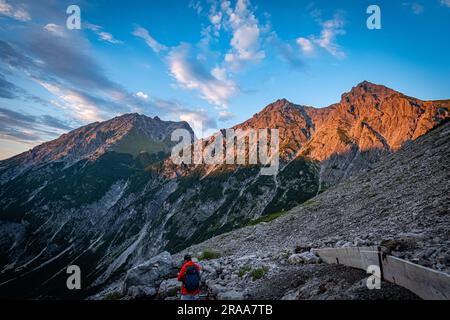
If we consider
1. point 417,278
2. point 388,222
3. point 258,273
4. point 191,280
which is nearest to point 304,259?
point 258,273

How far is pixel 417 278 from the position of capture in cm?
892

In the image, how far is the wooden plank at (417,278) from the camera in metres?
7.81

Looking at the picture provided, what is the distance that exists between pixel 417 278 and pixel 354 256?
4539 millimetres

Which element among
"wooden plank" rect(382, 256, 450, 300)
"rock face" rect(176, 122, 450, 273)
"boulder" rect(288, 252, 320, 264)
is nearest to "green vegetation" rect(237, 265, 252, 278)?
"boulder" rect(288, 252, 320, 264)

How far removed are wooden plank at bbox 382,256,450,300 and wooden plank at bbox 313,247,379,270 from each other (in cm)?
79

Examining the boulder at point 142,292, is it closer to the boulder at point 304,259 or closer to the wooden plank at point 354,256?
the boulder at point 304,259

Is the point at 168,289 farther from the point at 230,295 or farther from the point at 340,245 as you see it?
the point at 340,245

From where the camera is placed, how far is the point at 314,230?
1427 inches

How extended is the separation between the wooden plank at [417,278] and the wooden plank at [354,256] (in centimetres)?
79

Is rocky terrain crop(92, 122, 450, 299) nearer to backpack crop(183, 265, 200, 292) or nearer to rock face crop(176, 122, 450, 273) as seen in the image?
rock face crop(176, 122, 450, 273)

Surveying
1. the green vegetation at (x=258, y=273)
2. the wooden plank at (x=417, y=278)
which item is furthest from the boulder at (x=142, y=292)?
the wooden plank at (x=417, y=278)

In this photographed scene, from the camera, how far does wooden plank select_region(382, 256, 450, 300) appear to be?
781 centimetres
